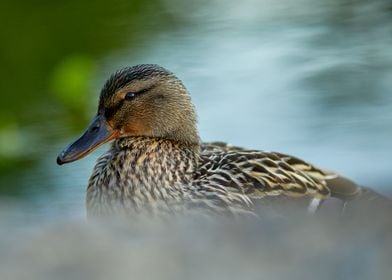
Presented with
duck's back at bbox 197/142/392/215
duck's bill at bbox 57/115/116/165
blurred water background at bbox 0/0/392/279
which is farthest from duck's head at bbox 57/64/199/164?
blurred water background at bbox 0/0/392/279

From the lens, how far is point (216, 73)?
8.42 m

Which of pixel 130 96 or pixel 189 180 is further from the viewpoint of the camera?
pixel 130 96

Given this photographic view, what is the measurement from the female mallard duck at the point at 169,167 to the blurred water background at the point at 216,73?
1.00 m

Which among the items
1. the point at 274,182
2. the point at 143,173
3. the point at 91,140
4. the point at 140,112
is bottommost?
the point at 274,182

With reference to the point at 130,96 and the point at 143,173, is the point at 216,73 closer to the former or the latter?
the point at 130,96

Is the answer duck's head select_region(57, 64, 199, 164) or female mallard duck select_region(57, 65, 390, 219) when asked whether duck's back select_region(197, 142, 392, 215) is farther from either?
duck's head select_region(57, 64, 199, 164)

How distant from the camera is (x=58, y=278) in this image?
1657 mm

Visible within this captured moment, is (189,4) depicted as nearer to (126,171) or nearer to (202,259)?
(126,171)

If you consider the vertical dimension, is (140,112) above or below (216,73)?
above

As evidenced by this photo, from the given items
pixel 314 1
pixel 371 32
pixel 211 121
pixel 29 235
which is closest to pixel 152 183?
pixel 211 121

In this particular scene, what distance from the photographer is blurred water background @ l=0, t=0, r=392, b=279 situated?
7.34 meters

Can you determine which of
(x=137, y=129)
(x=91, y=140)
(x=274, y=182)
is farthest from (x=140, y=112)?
(x=274, y=182)

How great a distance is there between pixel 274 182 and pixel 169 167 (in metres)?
0.49

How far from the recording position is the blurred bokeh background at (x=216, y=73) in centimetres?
735
